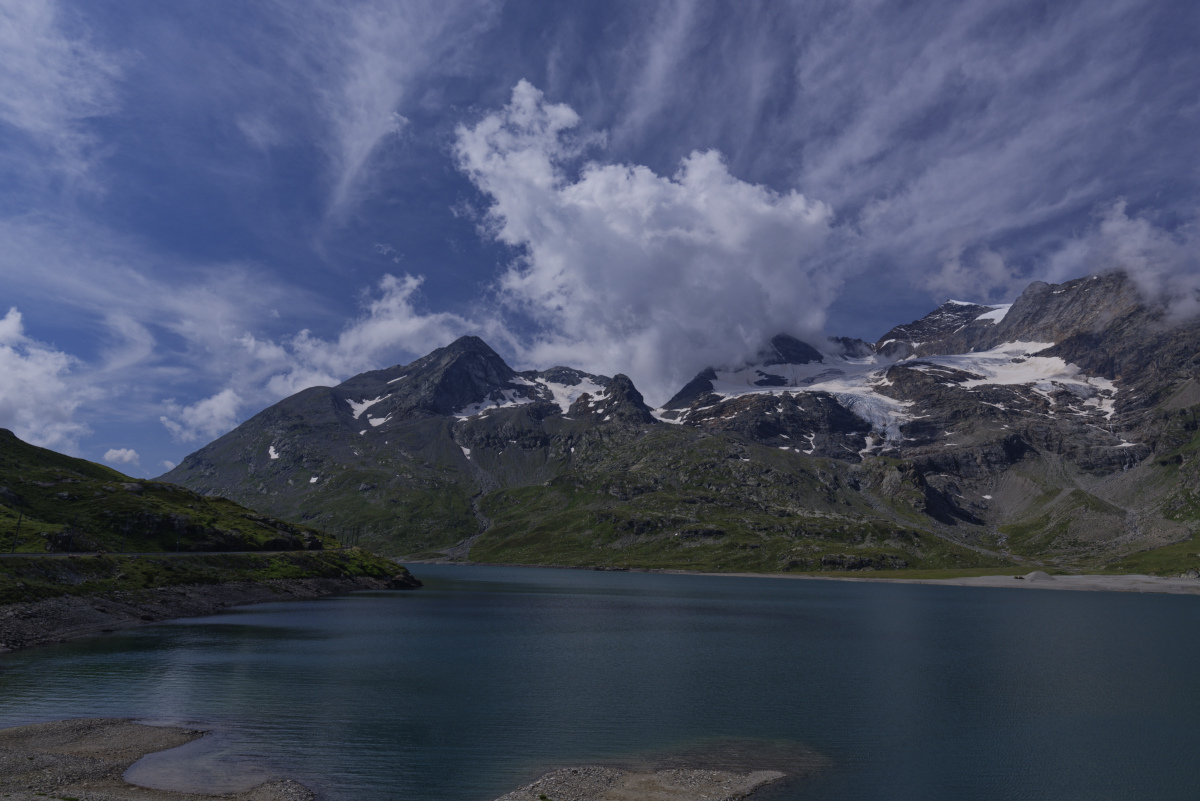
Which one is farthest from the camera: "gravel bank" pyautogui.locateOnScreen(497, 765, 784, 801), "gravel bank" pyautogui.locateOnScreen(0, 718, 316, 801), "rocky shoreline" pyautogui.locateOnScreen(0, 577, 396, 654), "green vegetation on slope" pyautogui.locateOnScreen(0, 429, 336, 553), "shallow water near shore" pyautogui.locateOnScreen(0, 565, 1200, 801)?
"green vegetation on slope" pyautogui.locateOnScreen(0, 429, 336, 553)

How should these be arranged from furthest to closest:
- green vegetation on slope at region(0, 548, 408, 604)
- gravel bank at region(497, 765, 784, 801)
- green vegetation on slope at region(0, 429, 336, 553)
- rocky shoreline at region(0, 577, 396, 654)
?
1. green vegetation on slope at region(0, 429, 336, 553)
2. green vegetation on slope at region(0, 548, 408, 604)
3. rocky shoreline at region(0, 577, 396, 654)
4. gravel bank at region(497, 765, 784, 801)

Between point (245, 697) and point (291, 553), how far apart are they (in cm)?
12702

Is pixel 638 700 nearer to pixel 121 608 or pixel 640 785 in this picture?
pixel 640 785

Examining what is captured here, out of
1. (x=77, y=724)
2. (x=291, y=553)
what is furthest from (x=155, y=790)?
(x=291, y=553)

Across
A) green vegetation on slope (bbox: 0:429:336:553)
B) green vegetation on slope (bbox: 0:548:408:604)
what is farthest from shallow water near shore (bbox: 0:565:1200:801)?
green vegetation on slope (bbox: 0:429:336:553)

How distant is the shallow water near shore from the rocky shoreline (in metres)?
5.64

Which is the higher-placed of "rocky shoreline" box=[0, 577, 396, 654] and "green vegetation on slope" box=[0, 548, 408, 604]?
"green vegetation on slope" box=[0, 548, 408, 604]

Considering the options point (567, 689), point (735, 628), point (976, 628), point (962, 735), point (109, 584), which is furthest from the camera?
point (976, 628)

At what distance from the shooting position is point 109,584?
110 meters

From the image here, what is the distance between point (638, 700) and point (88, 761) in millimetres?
44108

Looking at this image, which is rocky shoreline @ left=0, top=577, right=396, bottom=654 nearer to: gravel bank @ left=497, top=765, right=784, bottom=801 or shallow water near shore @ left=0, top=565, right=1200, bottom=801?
shallow water near shore @ left=0, top=565, right=1200, bottom=801

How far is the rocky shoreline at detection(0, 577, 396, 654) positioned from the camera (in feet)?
276

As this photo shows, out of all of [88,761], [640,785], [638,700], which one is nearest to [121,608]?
[88,761]

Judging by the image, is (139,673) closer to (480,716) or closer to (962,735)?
(480,716)
